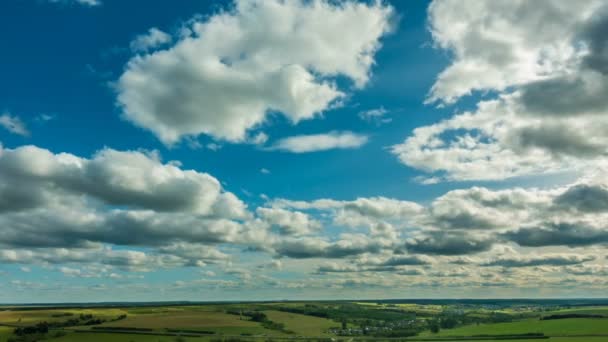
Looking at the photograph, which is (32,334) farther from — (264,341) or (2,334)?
(264,341)

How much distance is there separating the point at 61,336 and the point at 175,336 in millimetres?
48708

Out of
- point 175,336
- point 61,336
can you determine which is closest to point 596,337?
point 175,336

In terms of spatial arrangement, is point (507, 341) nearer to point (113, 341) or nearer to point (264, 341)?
point (264, 341)

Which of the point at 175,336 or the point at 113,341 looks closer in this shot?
the point at 113,341

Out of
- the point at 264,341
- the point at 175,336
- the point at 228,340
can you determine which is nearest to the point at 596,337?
the point at 264,341

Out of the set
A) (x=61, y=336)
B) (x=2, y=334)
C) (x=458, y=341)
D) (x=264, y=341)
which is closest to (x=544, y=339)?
(x=458, y=341)

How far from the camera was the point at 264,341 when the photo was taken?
19700 cm

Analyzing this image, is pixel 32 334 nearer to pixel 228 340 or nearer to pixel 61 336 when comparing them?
pixel 61 336

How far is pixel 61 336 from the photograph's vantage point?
19875cm

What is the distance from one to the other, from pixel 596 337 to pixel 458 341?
5104 cm

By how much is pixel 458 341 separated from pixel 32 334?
598 feet

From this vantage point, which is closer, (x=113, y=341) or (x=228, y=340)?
(x=113, y=341)

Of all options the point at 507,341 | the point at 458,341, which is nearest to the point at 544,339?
the point at 507,341

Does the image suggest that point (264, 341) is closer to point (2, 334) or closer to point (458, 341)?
point (458, 341)
